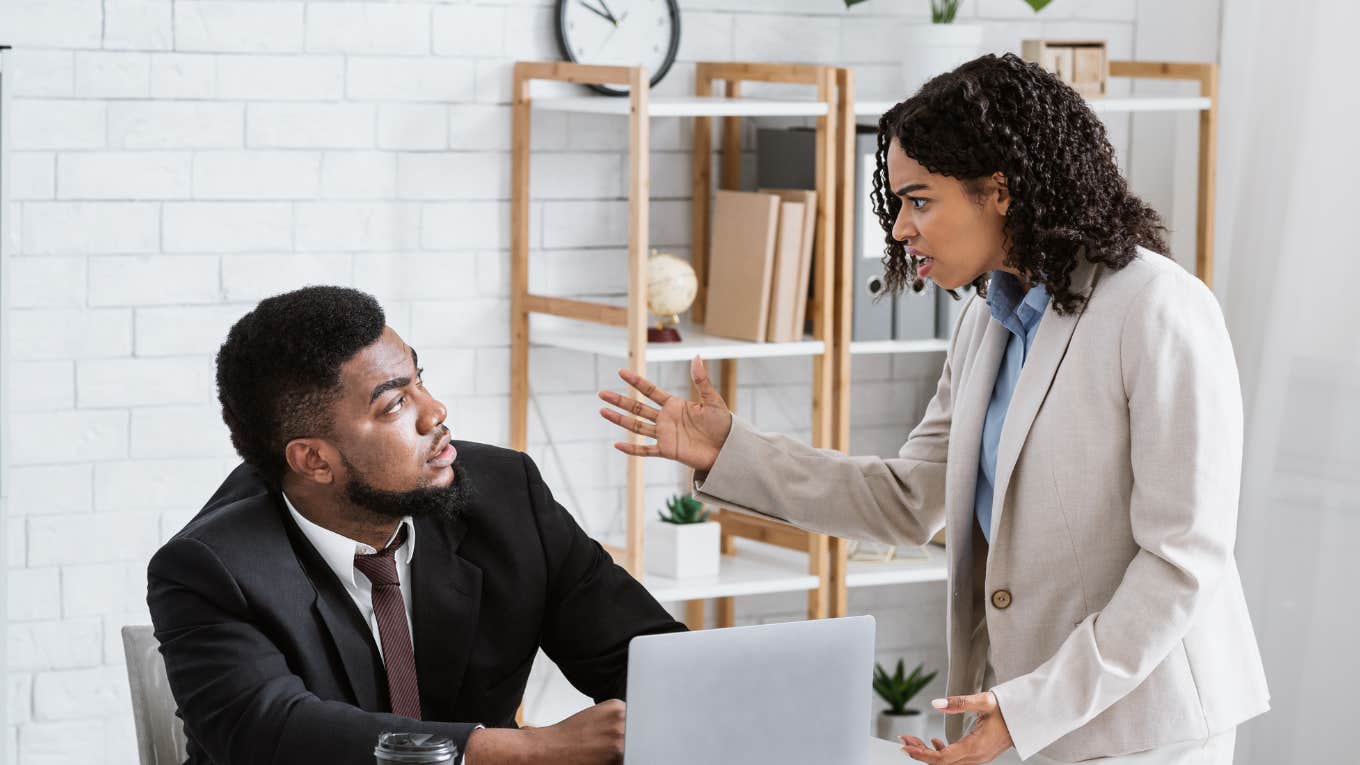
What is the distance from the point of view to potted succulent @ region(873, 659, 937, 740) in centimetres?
355

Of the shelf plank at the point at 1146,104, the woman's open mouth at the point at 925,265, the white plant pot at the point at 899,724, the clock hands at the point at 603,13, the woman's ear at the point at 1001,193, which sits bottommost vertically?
the white plant pot at the point at 899,724

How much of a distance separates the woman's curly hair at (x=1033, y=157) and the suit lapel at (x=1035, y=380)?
0.08 ft

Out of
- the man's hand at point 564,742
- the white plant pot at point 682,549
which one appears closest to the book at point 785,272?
the white plant pot at point 682,549

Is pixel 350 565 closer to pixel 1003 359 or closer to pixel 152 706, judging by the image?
pixel 152 706

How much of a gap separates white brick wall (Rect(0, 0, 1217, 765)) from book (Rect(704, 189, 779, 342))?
0.68 feet

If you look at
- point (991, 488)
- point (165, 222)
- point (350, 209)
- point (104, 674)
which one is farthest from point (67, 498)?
point (991, 488)

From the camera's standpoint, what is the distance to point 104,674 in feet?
9.98

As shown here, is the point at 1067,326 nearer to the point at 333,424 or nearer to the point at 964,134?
the point at 964,134

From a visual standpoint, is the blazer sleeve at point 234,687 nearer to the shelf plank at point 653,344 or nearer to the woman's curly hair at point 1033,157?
the woman's curly hair at point 1033,157

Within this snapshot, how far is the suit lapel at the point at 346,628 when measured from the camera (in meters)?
1.77

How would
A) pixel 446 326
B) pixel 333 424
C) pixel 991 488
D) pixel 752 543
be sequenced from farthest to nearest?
pixel 752 543 → pixel 446 326 → pixel 991 488 → pixel 333 424

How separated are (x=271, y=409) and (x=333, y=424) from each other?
71 mm

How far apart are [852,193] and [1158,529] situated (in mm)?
1503

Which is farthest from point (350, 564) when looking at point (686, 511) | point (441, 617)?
point (686, 511)
